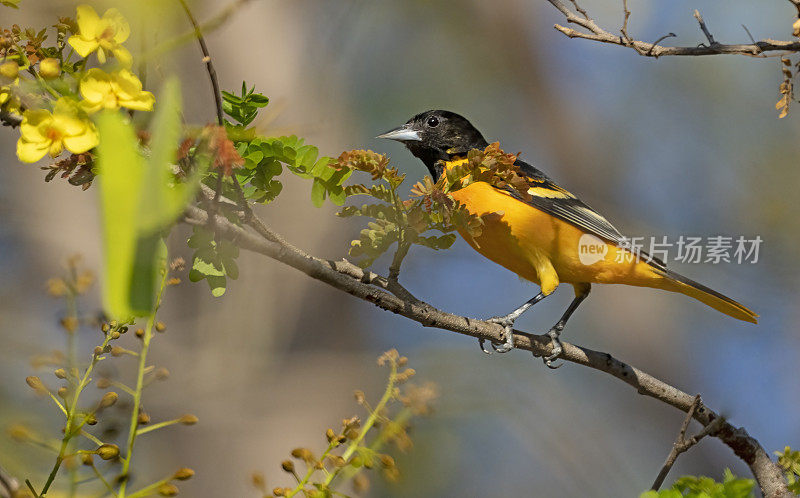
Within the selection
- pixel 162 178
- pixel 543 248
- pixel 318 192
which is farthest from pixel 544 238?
pixel 162 178

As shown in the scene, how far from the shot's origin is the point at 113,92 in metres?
0.82

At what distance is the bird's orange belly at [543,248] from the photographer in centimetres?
300

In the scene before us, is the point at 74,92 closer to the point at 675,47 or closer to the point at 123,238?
the point at 123,238

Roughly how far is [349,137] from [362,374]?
1972 millimetres

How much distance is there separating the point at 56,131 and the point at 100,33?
0.50 ft

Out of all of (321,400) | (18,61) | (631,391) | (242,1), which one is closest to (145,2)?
(242,1)

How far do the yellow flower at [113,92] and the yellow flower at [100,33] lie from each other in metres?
0.10

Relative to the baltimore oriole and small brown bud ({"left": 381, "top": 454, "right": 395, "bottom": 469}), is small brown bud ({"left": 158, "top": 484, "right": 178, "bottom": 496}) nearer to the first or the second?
small brown bud ({"left": 381, "top": 454, "right": 395, "bottom": 469})

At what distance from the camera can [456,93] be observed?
7.66 m

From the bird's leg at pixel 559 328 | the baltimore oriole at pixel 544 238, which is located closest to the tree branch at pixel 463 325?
the bird's leg at pixel 559 328

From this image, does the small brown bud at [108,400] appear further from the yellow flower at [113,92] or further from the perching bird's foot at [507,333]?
the perching bird's foot at [507,333]

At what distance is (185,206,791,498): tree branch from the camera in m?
1.17

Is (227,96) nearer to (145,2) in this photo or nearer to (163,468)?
(145,2)

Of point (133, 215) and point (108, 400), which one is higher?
point (133, 215)
